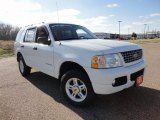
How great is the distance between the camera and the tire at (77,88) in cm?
443

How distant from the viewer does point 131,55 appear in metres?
4.62

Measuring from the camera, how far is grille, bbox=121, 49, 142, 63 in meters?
4.42

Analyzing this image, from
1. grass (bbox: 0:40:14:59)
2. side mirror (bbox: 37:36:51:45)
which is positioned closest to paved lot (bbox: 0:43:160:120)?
side mirror (bbox: 37:36:51:45)

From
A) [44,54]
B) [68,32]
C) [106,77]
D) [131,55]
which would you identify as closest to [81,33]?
[68,32]

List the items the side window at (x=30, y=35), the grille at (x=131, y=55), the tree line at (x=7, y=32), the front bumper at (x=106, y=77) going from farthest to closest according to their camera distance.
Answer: the tree line at (x=7, y=32) → the side window at (x=30, y=35) → the grille at (x=131, y=55) → the front bumper at (x=106, y=77)

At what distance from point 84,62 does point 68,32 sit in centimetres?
179

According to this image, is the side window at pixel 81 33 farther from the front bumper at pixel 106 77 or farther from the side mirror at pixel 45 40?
the front bumper at pixel 106 77

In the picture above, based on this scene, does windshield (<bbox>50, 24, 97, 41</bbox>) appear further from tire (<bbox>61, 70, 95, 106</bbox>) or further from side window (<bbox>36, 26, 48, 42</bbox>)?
tire (<bbox>61, 70, 95, 106</bbox>)

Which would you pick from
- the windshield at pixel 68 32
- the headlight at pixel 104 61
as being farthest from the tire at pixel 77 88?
the windshield at pixel 68 32

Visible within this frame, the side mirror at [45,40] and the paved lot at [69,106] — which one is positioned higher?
the side mirror at [45,40]

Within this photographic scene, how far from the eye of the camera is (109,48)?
14.1 feet

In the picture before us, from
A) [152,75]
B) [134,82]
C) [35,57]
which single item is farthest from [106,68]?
[152,75]

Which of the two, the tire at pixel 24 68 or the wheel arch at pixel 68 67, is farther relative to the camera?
the tire at pixel 24 68

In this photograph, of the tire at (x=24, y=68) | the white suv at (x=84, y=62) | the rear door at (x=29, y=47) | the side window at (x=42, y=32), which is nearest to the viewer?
the white suv at (x=84, y=62)
